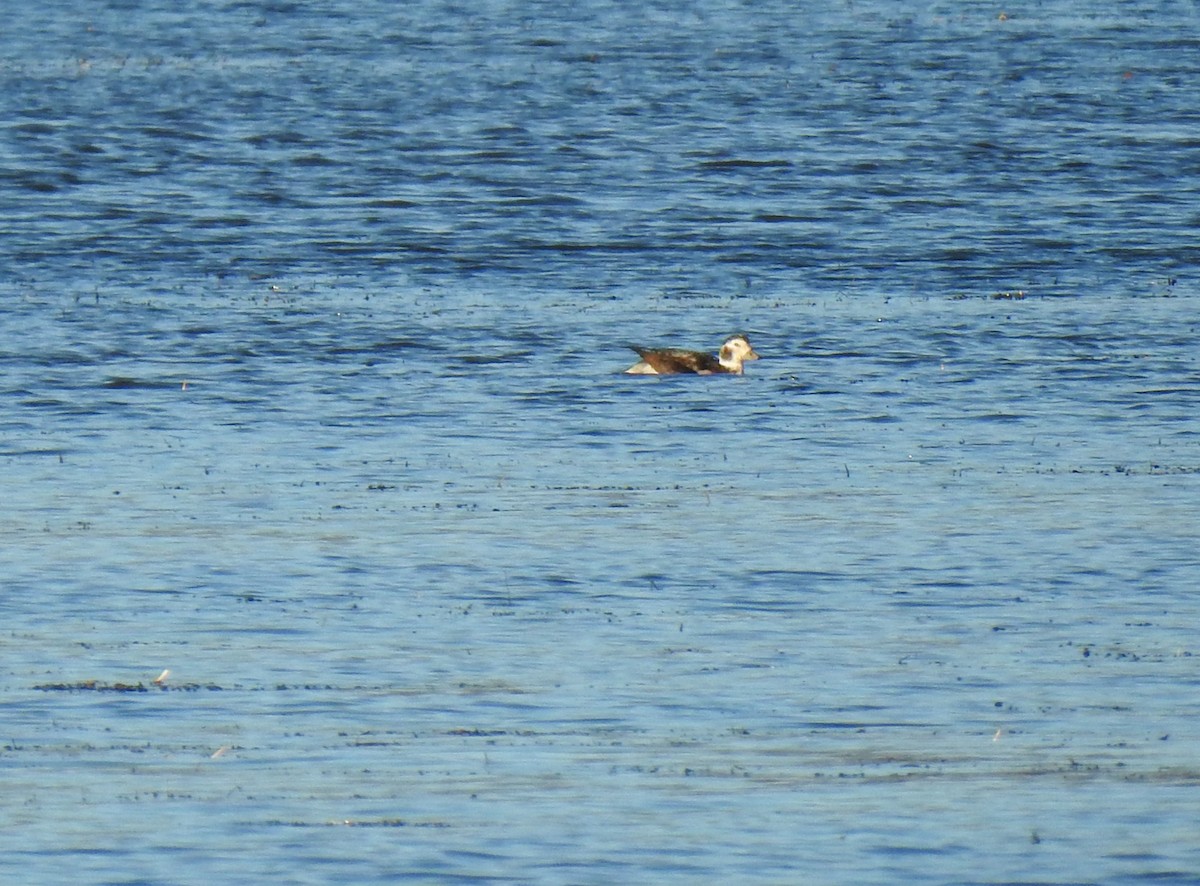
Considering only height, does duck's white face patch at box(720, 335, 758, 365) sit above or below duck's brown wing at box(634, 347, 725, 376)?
below

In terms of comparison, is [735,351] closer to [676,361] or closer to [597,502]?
[676,361]

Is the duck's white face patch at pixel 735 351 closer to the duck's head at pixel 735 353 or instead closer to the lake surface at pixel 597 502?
the duck's head at pixel 735 353

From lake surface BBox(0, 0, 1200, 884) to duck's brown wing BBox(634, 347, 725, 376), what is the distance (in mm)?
100

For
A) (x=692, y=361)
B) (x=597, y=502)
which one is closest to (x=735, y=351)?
(x=692, y=361)

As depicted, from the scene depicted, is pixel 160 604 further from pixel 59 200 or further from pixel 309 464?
pixel 59 200

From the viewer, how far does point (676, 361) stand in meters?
18.1

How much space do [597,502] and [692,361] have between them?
403 centimetres

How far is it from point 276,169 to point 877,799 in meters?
20.6

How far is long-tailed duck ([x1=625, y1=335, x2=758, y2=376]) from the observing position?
59.5ft

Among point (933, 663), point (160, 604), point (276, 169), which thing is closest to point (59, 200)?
point (276, 169)

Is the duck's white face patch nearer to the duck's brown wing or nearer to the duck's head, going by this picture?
the duck's head

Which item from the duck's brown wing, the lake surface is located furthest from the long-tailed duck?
the lake surface

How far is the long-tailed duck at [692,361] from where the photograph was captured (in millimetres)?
18125

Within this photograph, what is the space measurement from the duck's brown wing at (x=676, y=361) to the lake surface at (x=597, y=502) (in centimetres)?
10
